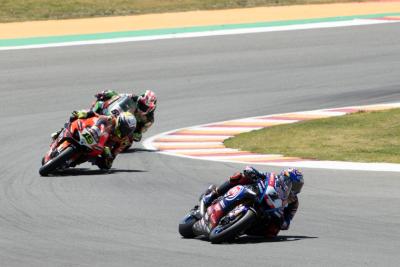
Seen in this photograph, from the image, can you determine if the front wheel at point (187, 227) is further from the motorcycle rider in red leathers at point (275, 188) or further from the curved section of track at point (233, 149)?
the curved section of track at point (233, 149)

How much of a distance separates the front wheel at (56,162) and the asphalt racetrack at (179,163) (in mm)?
275

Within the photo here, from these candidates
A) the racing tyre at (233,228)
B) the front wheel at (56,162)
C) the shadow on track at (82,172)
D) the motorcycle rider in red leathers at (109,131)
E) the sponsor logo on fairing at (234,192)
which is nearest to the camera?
the racing tyre at (233,228)

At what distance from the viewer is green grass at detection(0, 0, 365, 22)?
143ft

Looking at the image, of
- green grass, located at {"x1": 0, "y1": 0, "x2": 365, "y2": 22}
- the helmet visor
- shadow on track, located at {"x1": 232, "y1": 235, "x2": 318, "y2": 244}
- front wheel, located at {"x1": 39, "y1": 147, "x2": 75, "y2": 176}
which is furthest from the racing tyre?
green grass, located at {"x1": 0, "y1": 0, "x2": 365, "y2": 22}

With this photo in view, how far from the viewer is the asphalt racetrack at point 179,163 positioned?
39.3ft

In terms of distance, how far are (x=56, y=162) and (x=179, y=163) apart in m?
2.40

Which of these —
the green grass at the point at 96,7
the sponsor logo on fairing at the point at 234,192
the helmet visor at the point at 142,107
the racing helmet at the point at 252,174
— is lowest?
the green grass at the point at 96,7

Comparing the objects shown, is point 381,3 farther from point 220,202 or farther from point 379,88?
point 220,202

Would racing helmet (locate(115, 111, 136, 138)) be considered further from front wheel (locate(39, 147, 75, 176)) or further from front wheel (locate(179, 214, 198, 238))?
front wheel (locate(179, 214, 198, 238))

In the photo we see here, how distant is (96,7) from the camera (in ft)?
150

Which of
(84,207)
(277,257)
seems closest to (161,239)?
(277,257)

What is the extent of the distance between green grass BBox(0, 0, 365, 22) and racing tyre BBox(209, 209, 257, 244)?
31207mm

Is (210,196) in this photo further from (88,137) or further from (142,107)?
(142,107)

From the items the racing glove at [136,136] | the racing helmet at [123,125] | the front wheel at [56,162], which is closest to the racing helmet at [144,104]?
the racing glove at [136,136]
